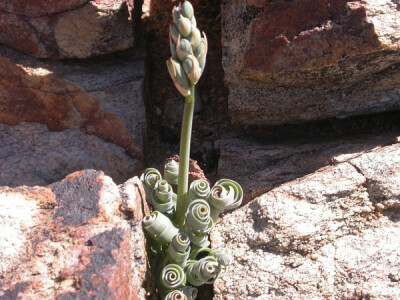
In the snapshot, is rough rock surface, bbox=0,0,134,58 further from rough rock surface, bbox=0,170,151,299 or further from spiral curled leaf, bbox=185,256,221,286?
spiral curled leaf, bbox=185,256,221,286

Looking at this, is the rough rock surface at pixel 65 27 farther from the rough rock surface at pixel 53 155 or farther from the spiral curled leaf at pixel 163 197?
the spiral curled leaf at pixel 163 197

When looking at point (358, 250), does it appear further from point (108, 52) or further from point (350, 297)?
point (108, 52)

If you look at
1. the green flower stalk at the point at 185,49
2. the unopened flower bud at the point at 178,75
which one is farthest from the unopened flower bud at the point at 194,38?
the unopened flower bud at the point at 178,75

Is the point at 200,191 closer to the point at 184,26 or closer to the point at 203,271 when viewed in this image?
the point at 203,271

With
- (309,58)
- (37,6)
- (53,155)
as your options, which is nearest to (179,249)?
(309,58)

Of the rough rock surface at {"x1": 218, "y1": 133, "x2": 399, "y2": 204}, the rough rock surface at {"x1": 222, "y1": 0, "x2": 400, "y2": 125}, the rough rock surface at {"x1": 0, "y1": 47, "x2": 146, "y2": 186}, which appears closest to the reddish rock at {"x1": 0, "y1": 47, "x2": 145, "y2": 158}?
the rough rock surface at {"x1": 0, "y1": 47, "x2": 146, "y2": 186}

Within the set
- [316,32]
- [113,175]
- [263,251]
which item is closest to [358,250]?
[263,251]

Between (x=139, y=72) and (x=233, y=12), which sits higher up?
(x=233, y=12)
